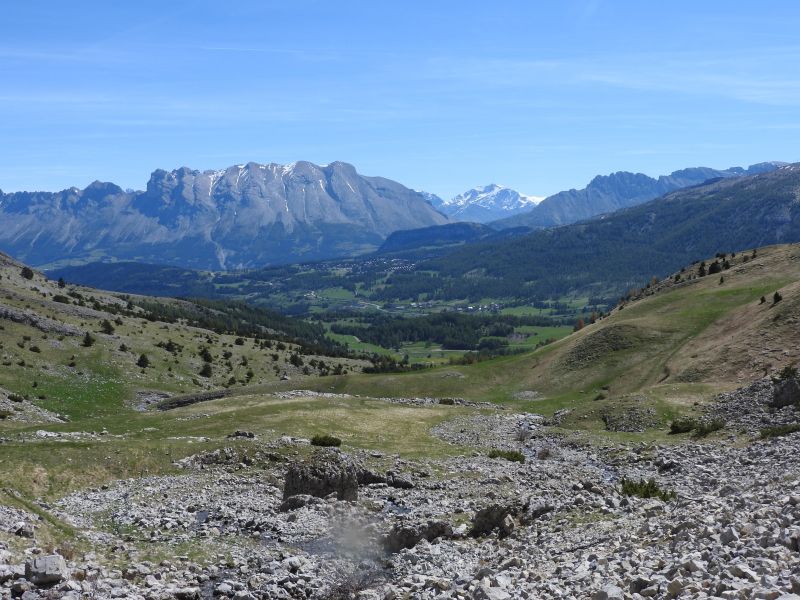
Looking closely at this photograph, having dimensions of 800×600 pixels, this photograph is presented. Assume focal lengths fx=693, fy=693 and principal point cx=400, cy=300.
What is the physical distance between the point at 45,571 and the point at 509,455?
132 feet

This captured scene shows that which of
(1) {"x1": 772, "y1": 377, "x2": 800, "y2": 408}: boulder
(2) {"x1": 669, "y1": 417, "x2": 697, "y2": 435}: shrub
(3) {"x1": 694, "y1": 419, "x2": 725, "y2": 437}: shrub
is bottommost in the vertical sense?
(2) {"x1": 669, "y1": 417, "x2": 697, "y2": 435}: shrub

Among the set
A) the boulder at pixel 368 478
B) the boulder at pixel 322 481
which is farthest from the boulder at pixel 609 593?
the boulder at pixel 368 478

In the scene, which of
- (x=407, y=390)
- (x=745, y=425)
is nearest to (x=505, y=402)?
(x=407, y=390)

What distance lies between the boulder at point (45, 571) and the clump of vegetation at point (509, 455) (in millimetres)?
38643

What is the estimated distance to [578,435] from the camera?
66.0m

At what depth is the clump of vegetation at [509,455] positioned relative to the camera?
5731 cm

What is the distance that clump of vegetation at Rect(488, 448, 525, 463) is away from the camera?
57312mm

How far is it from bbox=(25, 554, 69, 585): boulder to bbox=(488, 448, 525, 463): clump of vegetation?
38.6m

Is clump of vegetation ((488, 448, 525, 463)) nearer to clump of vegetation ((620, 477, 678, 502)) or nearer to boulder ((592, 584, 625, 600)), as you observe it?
clump of vegetation ((620, 477, 678, 502))

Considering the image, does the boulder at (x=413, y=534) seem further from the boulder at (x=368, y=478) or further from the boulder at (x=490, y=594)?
the boulder at (x=368, y=478)

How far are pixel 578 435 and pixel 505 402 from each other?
122 ft

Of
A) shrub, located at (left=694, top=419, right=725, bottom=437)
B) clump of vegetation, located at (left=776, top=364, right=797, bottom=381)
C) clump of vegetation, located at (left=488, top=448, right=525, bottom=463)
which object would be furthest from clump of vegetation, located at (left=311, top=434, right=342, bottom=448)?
clump of vegetation, located at (left=776, top=364, right=797, bottom=381)

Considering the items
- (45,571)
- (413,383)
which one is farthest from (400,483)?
(413,383)

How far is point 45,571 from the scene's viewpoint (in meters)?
24.5
